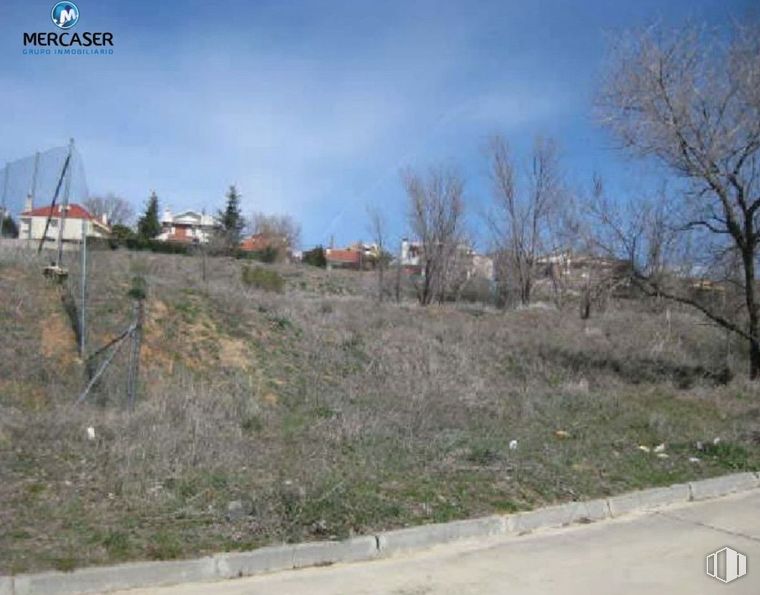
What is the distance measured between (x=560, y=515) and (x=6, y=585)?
4.79 m

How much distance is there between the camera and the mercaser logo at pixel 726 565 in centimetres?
553

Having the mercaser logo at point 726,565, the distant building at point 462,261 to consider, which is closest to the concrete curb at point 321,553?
the mercaser logo at point 726,565

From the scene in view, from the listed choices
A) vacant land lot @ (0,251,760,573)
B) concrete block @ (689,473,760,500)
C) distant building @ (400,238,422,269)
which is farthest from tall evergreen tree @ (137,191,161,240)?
concrete block @ (689,473,760,500)

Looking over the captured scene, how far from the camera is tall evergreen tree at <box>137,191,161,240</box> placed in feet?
199

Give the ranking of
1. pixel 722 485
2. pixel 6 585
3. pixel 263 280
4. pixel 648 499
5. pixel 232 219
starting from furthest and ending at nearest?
pixel 232 219
pixel 263 280
pixel 722 485
pixel 648 499
pixel 6 585

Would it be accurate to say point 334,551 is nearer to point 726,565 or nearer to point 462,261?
point 726,565

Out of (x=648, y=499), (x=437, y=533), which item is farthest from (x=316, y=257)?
(x=437, y=533)

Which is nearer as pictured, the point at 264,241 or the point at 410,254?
the point at 410,254

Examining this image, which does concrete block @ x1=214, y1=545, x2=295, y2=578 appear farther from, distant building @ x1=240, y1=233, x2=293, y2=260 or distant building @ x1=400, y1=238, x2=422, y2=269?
distant building @ x1=240, y1=233, x2=293, y2=260

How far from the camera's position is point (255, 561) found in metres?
5.45

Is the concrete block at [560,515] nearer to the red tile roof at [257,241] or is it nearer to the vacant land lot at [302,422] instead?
the vacant land lot at [302,422]

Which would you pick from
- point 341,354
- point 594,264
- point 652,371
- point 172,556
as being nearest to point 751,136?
point 594,264

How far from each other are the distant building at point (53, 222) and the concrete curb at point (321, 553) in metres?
8.33

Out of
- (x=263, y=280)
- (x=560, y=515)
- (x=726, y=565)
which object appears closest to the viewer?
(x=726, y=565)
